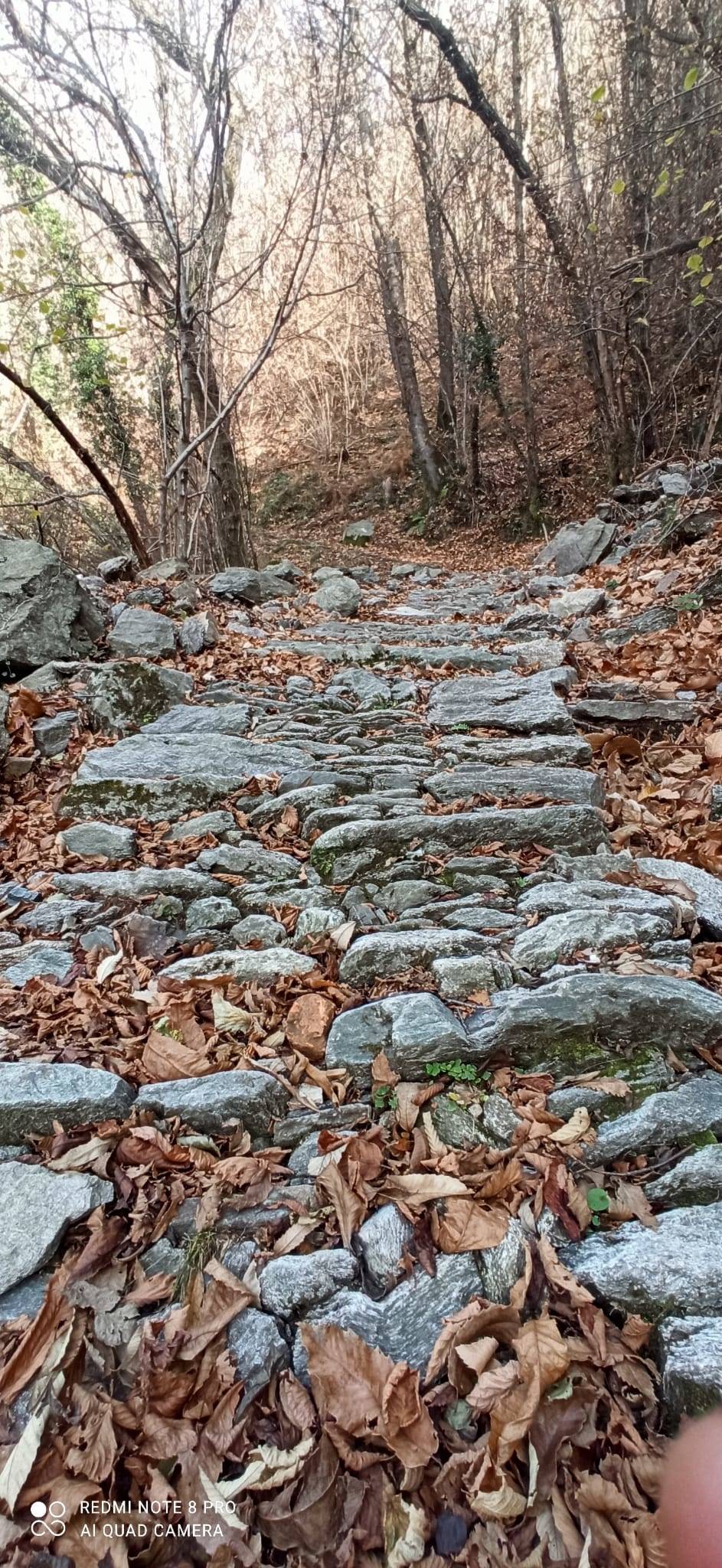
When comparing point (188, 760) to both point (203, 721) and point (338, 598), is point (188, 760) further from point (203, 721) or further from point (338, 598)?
point (338, 598)

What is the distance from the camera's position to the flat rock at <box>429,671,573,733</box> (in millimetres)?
4023

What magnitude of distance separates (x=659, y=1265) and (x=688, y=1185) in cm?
23

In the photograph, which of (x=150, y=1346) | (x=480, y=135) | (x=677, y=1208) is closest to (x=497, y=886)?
(x=677, y=1208)

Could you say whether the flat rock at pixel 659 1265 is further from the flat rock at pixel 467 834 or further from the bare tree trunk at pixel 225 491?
the bare tree trunk at pixel 225 491

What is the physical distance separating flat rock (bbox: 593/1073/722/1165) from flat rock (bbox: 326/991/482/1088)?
0.37 m

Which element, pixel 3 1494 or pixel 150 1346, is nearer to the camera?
pixel 3 1494

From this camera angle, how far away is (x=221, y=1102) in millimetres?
1891

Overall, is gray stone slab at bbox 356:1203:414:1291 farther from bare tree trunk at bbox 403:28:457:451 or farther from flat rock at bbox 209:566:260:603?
→ bare tree trunk at bbox 403:28:457:451

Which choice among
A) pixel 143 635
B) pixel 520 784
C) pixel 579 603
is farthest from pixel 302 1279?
pixel 579 603

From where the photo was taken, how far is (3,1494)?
124 centimetres

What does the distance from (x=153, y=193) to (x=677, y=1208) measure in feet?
26.4

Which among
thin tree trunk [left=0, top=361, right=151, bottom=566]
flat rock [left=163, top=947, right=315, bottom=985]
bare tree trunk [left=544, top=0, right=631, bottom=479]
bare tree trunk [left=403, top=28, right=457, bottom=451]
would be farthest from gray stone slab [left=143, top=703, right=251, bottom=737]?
bare tree trunk [left=403, top=28, right=457, bottom=451]

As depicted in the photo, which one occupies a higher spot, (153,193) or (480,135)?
(480,135)

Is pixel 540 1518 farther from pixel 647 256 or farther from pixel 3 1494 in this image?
pixel 647 256
